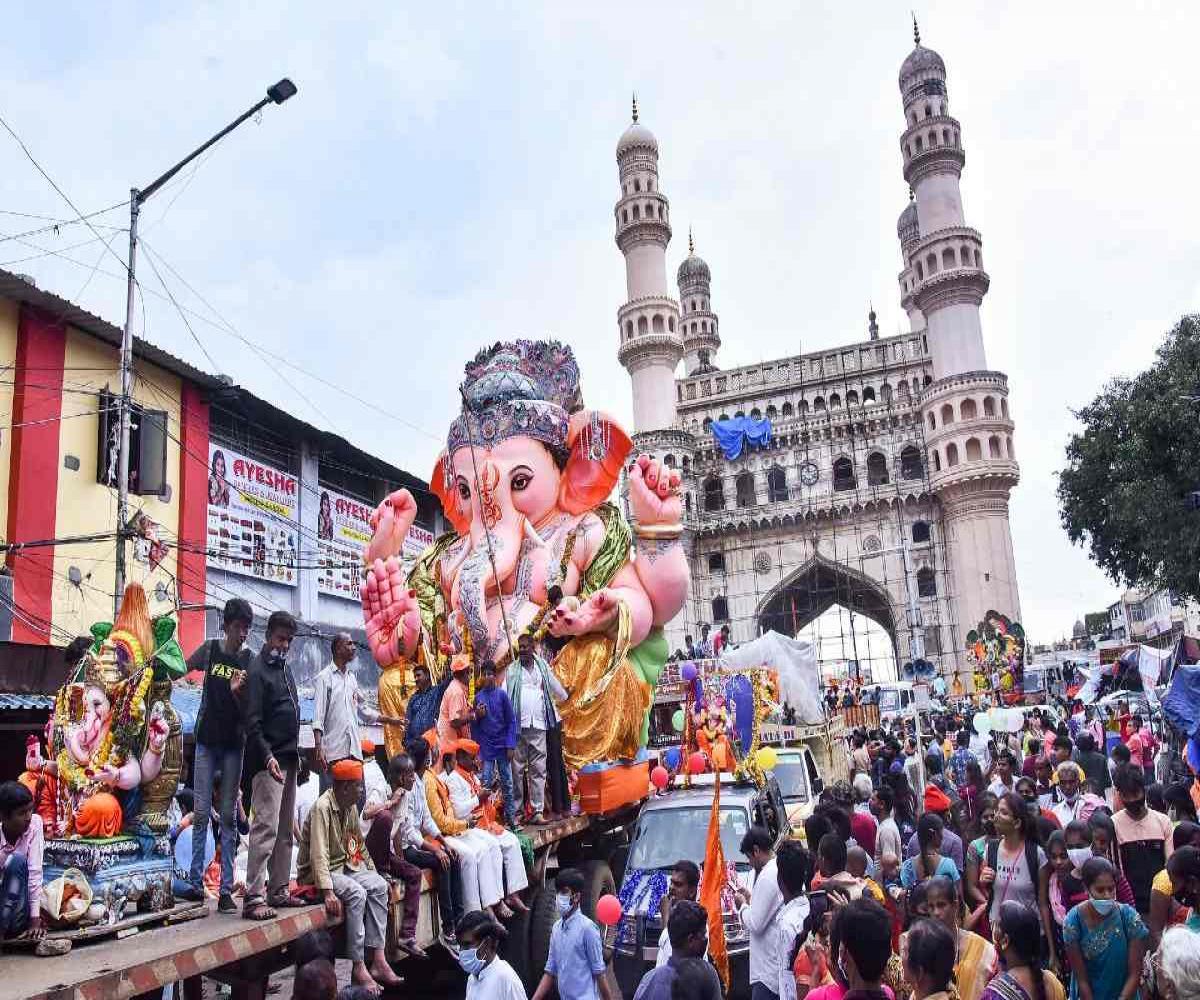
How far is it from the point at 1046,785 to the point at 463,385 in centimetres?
698

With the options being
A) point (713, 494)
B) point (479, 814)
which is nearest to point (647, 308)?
point (713, 494)

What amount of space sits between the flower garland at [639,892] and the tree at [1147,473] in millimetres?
21649

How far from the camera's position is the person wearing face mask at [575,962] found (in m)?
5.03

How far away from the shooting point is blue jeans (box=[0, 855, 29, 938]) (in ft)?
13.7

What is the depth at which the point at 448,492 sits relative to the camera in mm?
11008

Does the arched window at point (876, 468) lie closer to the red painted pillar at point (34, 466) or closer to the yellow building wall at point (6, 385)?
the red painted pillar at point (34, 466)

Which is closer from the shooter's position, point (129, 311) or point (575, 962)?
point (575, 962)

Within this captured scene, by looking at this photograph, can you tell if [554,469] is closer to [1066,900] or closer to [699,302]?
[1066,900]

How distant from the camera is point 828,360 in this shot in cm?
4953

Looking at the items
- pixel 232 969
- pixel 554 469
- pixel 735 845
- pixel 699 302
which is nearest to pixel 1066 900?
pixel 735 845

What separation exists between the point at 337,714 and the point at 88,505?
37.5 feet

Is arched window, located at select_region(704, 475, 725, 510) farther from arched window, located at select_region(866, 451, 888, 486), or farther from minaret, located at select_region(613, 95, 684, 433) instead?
arched window, located at select_region(866, 451, 888, 486)

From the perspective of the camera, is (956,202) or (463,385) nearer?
(463,385)

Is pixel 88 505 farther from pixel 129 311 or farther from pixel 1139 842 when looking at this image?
pixel 1139 842
